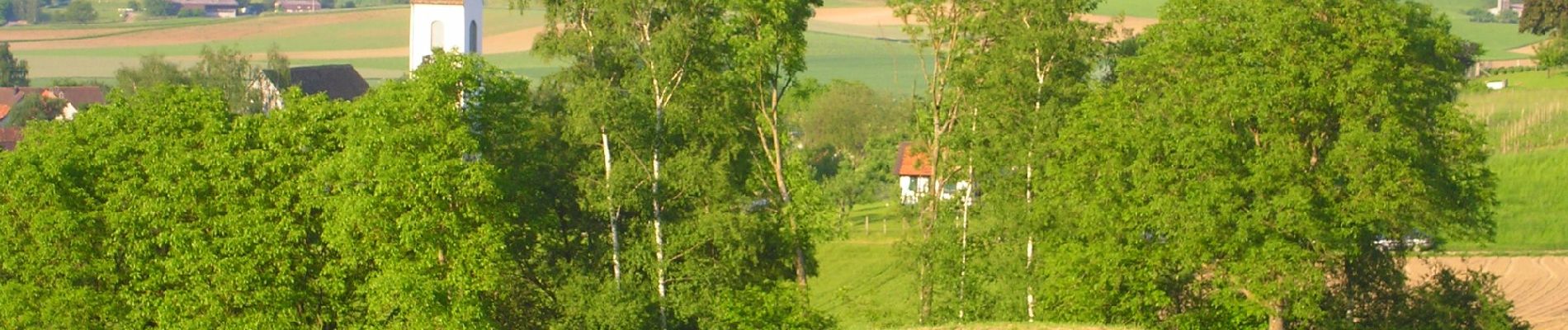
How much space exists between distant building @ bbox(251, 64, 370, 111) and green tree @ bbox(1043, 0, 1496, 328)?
226 ft

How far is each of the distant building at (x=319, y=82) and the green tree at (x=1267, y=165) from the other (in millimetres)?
68820

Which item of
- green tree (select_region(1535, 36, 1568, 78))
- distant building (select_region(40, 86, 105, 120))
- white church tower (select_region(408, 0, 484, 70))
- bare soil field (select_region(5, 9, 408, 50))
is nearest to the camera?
white church tower (select_region(408, 0, 484, 70))

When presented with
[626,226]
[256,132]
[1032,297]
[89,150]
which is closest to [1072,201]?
[1032,297]

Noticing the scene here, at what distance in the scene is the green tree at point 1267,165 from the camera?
35062mm

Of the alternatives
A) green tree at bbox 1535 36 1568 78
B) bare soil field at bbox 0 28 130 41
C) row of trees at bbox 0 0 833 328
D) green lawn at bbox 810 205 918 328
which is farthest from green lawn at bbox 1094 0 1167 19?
row of trees at bbox 0 0 833 328

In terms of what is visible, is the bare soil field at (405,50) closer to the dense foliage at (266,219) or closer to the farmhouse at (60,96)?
the farmhouse at (60,96)

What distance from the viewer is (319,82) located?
10769cm

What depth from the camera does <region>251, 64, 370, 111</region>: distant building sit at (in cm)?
10275

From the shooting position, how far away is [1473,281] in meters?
37.2

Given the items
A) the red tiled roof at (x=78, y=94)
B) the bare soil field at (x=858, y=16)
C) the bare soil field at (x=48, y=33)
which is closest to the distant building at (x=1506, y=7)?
the bare soil field at (x=858, y=16)

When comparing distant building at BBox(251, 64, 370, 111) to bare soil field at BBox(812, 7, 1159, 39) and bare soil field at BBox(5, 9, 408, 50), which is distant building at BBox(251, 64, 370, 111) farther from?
bare soil field at BBox(5, 9, 408, 50)

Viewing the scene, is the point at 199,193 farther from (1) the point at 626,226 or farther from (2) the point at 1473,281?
(2) the point at 1473,281

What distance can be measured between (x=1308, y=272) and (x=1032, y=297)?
6.93 m

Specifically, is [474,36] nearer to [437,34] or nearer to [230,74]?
[437,34]
